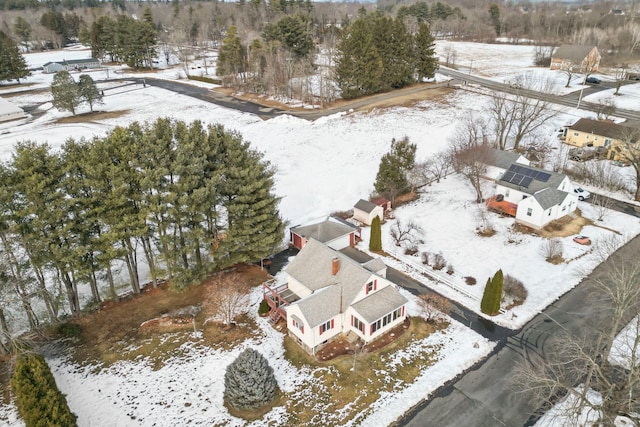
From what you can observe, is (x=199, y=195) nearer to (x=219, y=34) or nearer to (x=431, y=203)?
(x=431, y=203)

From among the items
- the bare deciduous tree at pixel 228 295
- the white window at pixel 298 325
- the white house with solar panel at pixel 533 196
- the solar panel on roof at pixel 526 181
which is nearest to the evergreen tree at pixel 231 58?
the white house with solar panel at pixel 533 196

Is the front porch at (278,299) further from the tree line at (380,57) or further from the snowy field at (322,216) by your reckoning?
the tree line at (380,57)

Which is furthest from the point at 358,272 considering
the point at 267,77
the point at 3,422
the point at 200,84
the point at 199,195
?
the point at 200,84

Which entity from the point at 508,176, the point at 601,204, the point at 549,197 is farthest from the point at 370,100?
the point at 549,197

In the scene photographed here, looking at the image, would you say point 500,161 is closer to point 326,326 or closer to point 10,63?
point 326,326

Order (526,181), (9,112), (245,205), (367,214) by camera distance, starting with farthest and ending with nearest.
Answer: (9,112)
(526,181)
(367,214)
(245,205)

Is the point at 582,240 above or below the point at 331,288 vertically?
below
